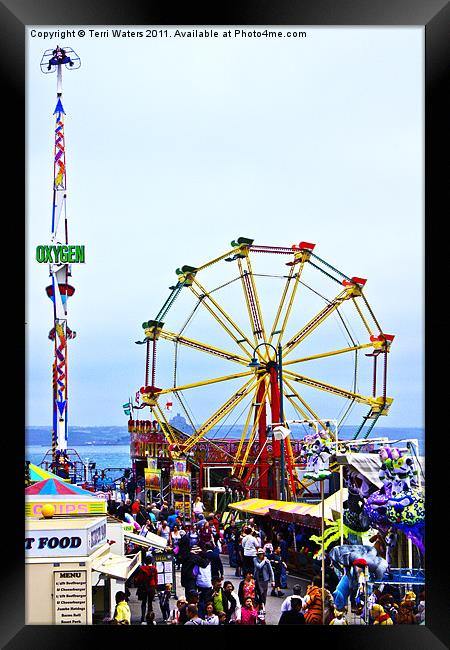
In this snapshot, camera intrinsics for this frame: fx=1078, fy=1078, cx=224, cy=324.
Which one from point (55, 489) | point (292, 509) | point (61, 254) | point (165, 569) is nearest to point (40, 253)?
point (61, 254)

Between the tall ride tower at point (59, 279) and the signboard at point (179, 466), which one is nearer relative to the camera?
the tall ride tower at point (59, 279)

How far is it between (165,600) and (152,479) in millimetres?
2051

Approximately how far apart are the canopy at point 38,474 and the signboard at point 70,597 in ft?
3.36

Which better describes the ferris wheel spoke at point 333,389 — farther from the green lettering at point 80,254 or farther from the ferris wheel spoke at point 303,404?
the green lettering at point 80,254

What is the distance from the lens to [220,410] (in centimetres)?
1176

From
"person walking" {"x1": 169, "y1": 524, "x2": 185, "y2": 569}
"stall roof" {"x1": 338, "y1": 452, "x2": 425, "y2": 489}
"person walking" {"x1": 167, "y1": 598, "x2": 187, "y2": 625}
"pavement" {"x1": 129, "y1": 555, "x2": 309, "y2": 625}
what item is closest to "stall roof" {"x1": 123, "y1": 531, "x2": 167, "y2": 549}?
"person walking" {"x1": 169, "y1": 524, "x2": 185, "y2": 569}

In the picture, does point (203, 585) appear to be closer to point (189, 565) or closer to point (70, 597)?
point (189, 565)

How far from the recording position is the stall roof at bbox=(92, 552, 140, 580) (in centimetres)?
962

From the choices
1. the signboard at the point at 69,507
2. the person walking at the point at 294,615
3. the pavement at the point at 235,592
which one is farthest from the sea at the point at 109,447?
the person walking at the point at 294,615

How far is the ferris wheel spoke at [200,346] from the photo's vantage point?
35.6 ft
